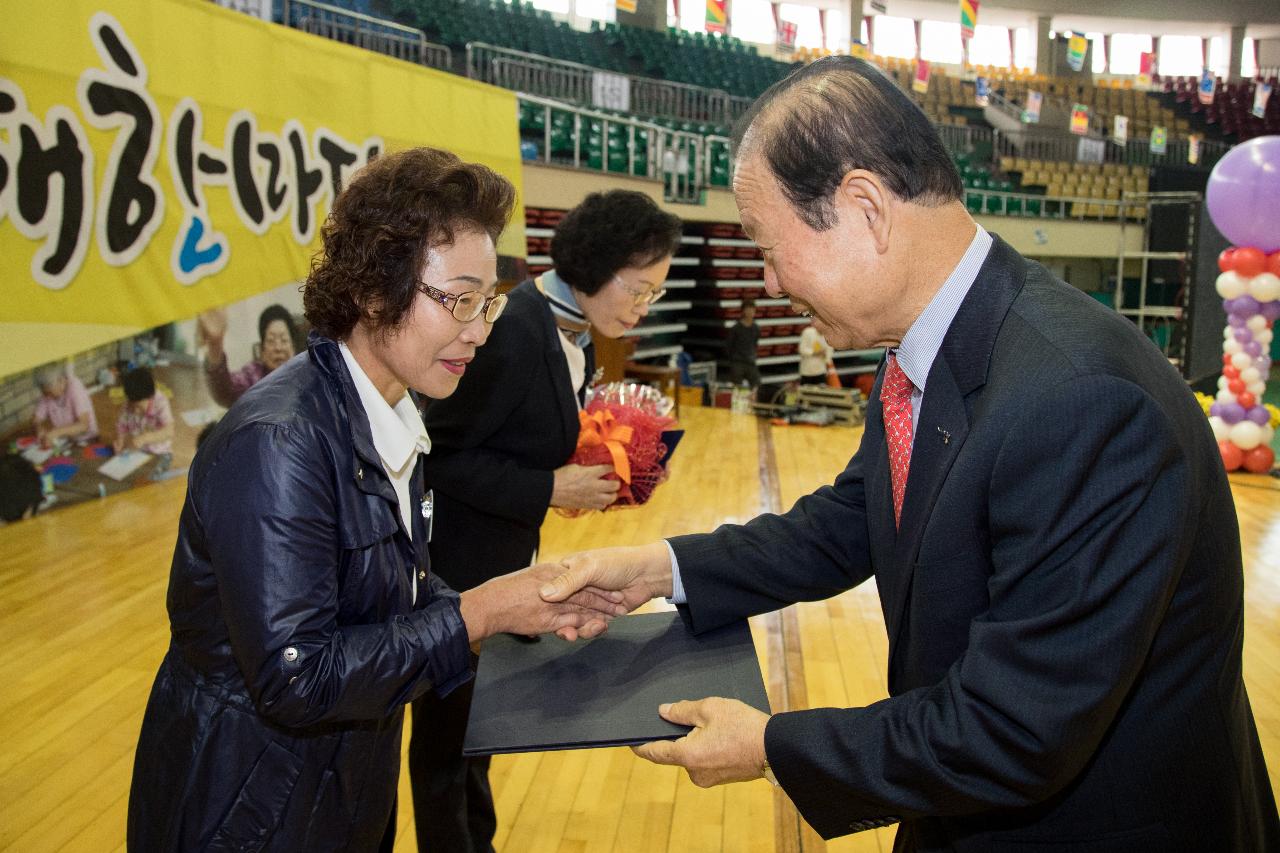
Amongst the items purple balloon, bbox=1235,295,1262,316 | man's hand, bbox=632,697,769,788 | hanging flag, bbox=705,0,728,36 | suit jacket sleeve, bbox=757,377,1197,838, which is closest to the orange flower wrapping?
man's hand, bbox=632,697,769,788

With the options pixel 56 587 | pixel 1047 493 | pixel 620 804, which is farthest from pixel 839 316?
pixel 56 587

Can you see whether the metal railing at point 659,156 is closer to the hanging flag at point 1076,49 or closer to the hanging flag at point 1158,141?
the hanging flag at point 1076,49

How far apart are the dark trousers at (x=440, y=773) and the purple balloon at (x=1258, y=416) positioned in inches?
296

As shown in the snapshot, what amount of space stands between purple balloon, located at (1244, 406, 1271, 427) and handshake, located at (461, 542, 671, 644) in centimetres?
759

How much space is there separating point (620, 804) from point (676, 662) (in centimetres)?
146

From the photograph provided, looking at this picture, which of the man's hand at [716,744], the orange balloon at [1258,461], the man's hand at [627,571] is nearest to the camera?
the man's hand at [716,744]

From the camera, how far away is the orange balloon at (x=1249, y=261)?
701cm

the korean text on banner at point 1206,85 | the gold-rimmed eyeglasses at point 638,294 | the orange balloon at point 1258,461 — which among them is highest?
the korean text on banner at point 1206,85

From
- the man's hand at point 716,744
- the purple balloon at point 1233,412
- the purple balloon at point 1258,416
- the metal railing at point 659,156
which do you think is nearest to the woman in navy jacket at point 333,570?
the man's hand at point 716,744

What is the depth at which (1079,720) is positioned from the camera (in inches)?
34.3

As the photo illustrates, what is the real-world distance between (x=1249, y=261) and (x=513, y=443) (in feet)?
22.6

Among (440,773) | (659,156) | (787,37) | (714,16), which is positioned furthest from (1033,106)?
(440,773)

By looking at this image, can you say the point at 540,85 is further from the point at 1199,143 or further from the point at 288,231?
the point at 1199,143

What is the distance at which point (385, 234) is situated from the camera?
4.20 feet
